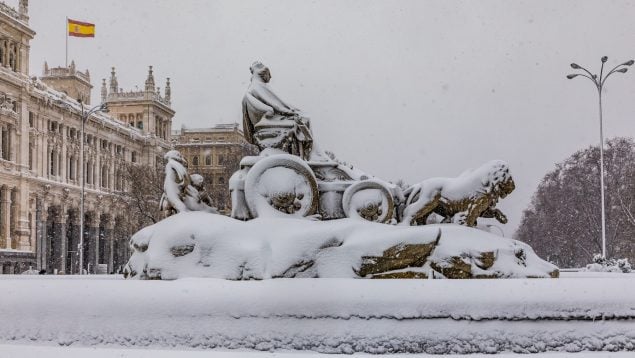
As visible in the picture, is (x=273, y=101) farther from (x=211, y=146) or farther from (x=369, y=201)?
(x=211, y=146)

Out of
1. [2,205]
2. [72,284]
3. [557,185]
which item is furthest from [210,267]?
[2,205]

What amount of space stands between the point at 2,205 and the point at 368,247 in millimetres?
57598

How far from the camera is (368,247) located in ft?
27.0

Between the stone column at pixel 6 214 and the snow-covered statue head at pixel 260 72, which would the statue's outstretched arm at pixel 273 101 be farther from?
the stone column at pixel 6 214

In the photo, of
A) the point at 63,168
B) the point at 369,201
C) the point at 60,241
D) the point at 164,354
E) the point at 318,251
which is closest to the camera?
the point at 164,354

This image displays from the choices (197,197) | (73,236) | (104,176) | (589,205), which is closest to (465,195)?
(197,197)

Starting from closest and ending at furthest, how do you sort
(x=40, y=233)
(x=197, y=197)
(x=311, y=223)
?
(x=311, y=223)
(x=197, y=197)
(x=40, y=233)

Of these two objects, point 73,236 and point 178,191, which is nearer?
point 178,191

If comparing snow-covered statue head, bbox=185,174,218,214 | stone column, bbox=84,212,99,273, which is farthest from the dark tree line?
stone column, bbox=84,212,99,273

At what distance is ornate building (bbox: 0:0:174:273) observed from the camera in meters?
59.7

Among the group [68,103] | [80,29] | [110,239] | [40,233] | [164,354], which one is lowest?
[110,239]

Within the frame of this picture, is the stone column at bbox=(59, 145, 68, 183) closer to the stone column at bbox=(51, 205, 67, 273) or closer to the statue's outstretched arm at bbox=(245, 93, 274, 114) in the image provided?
the stone column at bbox=(51, 205, 67, 273)

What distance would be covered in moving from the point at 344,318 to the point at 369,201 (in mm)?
3525

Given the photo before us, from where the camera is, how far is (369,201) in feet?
32.6
